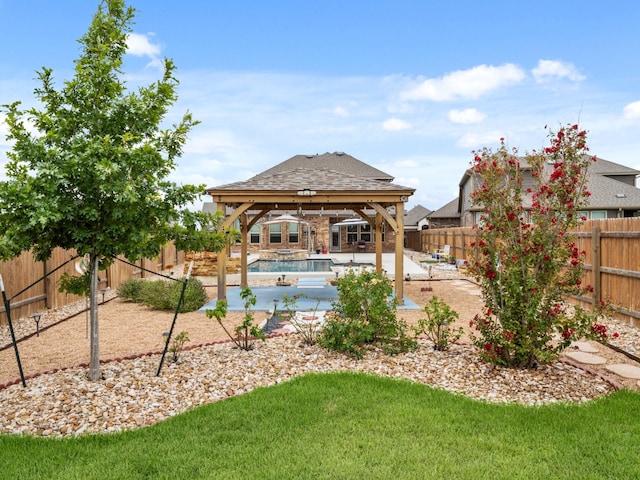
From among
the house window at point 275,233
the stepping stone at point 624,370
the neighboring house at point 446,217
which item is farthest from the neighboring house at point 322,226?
the stepping stone at point 624,370

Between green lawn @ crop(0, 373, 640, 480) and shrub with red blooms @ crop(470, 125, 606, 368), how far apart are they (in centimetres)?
94

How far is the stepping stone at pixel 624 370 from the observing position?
5.62 metres

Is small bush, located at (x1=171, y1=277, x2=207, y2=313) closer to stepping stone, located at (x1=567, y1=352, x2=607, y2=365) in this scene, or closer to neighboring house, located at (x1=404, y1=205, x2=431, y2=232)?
stepping stone, located at (x1=567, y1=352, x2=607, y2=365)

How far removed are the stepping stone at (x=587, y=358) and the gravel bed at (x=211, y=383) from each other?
0.58 metres

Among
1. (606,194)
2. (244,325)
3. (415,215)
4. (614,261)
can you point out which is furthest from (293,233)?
(244,325)

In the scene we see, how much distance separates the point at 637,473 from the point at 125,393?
4.67m

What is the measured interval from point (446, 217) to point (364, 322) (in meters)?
34.6

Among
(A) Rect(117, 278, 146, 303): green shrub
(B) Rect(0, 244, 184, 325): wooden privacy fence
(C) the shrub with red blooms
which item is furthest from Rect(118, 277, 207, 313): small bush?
(C) the shrub with red blooms

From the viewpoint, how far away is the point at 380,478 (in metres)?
3.10

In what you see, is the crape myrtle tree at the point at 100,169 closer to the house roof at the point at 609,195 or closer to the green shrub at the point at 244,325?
the green shrub at the point at 244,325

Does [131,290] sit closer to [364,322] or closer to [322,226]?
[364,322]

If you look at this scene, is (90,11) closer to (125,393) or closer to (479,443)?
(125,393)

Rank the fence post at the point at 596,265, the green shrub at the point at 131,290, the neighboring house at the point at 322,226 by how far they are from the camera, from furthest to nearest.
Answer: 1. the neighboring house at the point at 322,226
2. the green shrub at the point at 131,290
3. the fence post at the point at 596,265

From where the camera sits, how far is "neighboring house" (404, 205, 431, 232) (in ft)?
150
